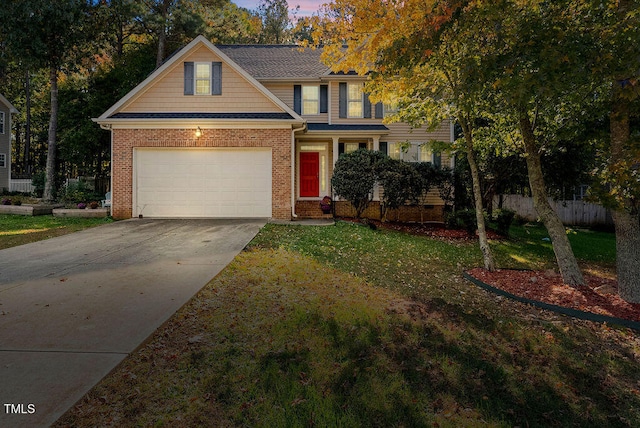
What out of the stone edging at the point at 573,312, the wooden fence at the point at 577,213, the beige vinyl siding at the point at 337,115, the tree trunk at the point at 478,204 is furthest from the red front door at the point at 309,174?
the stone edging at the point at 573,312

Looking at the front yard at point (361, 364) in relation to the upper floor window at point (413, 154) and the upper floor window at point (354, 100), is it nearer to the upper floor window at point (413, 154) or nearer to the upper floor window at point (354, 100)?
the upper floor window at point (413, 154)

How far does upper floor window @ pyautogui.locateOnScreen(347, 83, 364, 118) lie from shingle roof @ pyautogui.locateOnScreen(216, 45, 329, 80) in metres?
1.39

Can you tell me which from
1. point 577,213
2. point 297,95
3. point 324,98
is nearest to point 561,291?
point 324,98

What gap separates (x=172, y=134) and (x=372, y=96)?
711cm

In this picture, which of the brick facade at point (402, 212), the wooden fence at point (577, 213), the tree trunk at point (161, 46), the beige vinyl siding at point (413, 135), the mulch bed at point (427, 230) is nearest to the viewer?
the mulch bed at point (427, 230)

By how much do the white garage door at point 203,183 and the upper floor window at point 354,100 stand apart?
526 cm

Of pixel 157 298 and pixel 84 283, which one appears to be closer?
pixel 157 298

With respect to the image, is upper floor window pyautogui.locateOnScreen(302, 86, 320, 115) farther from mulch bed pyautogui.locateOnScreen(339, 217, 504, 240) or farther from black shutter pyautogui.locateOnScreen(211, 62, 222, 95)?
mulch bed pyautogui.locateOnScreen(339, 217, 504, 240)

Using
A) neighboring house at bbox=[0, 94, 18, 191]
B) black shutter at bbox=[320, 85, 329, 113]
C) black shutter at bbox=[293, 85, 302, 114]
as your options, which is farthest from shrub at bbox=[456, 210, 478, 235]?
neighboring house at bbox=[0, 94, 18, 191]

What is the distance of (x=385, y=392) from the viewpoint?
2.93 m

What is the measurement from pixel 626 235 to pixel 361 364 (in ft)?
16.5

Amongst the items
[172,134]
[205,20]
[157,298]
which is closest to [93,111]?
[205,20]

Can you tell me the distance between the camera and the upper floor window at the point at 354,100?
1606cm

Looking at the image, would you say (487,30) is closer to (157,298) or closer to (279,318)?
(279,318)
